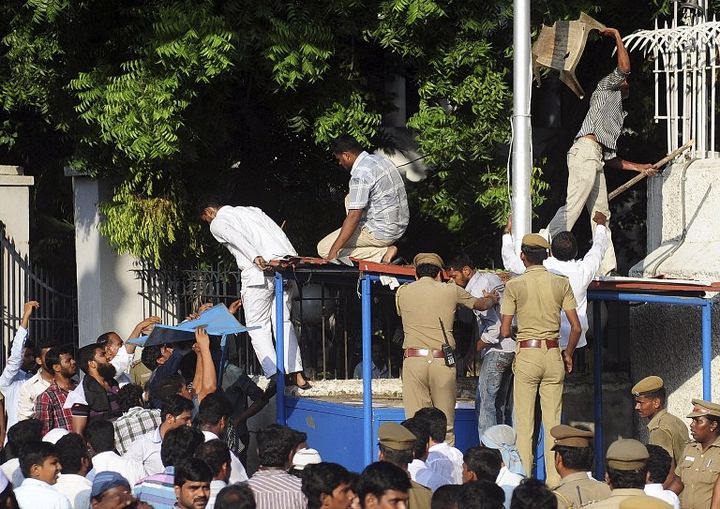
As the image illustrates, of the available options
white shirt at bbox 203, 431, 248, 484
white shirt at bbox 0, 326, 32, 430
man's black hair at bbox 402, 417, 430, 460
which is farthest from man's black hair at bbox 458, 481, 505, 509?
white shirt at bbox 0, 326, 32, 430

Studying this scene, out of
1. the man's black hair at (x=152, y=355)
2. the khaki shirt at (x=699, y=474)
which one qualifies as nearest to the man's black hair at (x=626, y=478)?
the khaki shirt at (x=699, y=474)

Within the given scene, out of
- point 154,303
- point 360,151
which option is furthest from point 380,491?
point 154,303

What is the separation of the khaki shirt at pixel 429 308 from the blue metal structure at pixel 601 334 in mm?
1127

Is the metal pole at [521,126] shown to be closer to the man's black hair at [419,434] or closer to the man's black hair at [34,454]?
the man's black hair at [419,434]

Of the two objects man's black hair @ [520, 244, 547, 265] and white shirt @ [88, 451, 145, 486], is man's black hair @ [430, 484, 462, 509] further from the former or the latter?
man's black hair @ [520, 244, 547, 265]

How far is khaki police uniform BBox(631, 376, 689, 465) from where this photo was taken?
30.9 feet

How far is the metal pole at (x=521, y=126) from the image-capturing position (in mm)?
10477

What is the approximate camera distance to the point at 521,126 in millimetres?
10578

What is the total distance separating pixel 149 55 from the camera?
12484 mm

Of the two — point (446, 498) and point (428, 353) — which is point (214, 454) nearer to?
point (446, 498)

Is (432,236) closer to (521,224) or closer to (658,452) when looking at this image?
(521,224)

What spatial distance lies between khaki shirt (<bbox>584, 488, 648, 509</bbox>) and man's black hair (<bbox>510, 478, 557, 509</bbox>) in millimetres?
427

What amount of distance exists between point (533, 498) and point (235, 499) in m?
1.39

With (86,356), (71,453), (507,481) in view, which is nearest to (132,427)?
(86,356)
